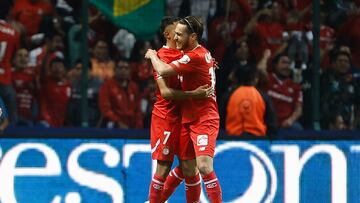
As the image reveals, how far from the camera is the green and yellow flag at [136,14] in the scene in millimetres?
12797

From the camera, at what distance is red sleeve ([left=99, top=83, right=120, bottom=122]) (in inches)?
511

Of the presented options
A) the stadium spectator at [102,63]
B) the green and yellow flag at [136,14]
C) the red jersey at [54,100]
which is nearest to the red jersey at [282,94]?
the green and yellow flag at [136,14]

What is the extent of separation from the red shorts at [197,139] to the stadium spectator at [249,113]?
5.81 feet

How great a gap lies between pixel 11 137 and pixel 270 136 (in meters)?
2.47

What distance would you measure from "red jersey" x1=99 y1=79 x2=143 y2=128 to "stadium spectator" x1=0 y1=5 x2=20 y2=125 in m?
1.04

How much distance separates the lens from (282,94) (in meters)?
13.5

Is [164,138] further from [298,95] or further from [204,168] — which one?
[298,95]

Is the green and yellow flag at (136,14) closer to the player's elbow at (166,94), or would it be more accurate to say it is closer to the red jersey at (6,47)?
the red jersey at (6,47)

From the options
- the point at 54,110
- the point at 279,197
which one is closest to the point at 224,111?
the point at 279,197

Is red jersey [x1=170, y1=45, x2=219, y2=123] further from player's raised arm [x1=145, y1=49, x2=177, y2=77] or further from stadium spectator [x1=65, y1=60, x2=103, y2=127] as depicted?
stadium spectator [x1=65, y1=60, x2=103, y2=127]

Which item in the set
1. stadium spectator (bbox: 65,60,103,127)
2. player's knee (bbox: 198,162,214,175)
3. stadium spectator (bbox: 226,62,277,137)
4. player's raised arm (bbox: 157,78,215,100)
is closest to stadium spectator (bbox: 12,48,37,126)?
stadium spectator (bbox: 65,60,103,127)

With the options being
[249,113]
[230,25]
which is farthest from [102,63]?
[249,113]

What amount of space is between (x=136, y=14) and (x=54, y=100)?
4.45ft

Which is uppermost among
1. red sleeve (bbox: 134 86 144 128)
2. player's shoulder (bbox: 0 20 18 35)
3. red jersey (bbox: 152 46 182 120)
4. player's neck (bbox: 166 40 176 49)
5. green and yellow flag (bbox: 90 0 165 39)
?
green and yellow flag (bbox: 90 0 165 39)
